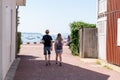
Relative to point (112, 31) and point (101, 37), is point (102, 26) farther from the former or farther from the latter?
point (112, 31)

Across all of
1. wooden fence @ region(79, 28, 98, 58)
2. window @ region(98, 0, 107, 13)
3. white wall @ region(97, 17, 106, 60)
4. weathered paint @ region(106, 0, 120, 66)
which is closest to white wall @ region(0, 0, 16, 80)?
weathered paint @ region(106, 0, 120, 66)

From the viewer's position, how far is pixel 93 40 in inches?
943

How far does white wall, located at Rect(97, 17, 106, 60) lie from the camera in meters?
21.7

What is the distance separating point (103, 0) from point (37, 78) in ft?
34.2

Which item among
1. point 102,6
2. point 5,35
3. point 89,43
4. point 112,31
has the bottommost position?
point 89,43

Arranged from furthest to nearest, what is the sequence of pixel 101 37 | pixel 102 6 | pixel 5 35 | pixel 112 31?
pixel 102 6, pixel 101 37, pixel 112 31, pixel 5 35

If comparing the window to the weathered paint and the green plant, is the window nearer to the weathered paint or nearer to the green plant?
the weathered paint

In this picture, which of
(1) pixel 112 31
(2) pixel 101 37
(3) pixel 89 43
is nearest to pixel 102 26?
(2) pixel 101 37

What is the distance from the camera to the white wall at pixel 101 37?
2172cm

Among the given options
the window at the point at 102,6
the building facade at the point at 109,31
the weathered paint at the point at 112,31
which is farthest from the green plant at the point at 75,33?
the weathered paint at the point at 112,31

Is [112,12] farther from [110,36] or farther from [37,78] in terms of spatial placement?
[37,78]

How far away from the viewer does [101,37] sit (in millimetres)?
22578

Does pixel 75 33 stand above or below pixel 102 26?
below

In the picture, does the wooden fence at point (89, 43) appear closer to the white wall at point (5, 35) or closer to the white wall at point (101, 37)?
the white wall at point (101, 37)
